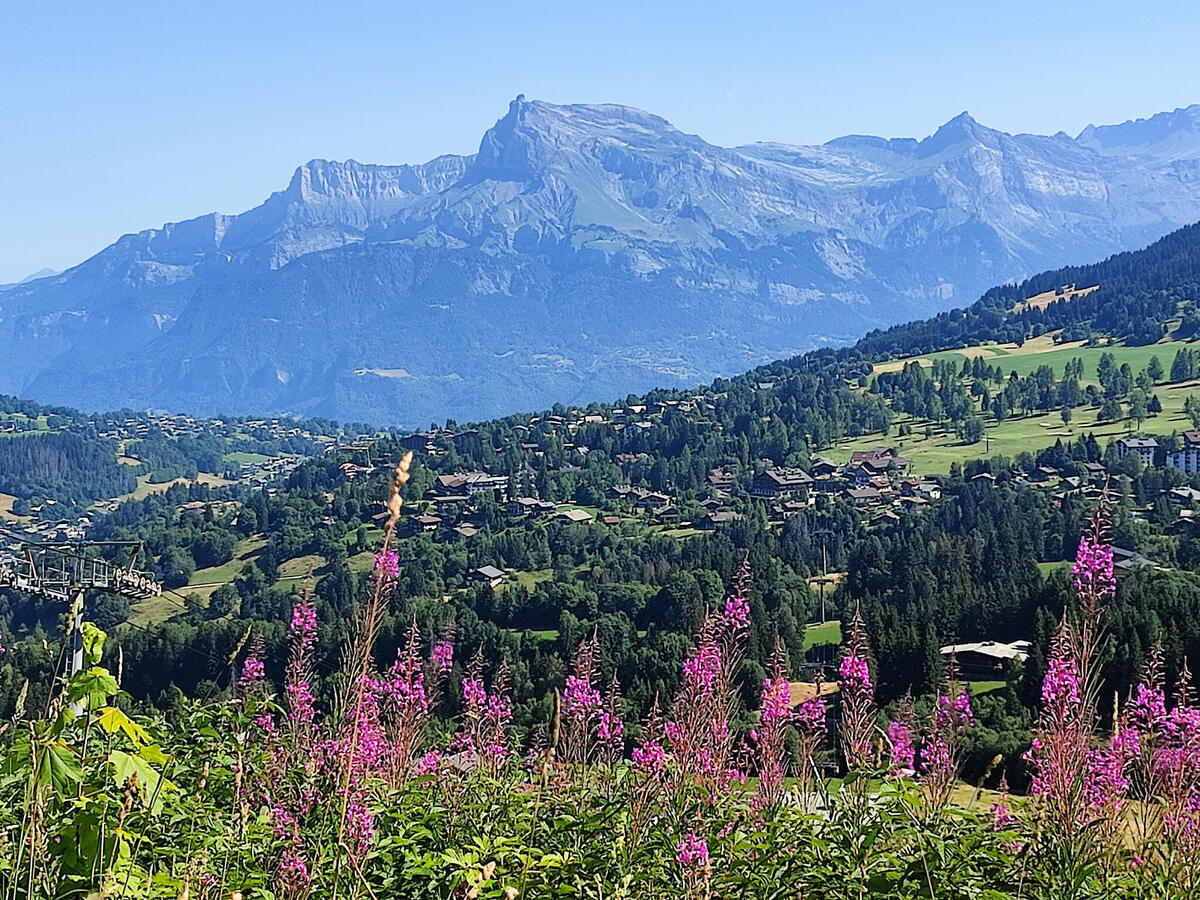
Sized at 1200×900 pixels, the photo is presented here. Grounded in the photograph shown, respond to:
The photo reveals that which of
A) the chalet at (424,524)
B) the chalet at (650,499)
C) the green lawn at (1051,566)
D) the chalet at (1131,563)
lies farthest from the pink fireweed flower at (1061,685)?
the chalet at (650,499)

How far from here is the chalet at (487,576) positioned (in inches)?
4112

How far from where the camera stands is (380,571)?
142 inches

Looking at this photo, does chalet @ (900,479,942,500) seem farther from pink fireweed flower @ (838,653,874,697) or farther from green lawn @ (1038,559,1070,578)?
pink fireweed flower @ (838,653,874,697)

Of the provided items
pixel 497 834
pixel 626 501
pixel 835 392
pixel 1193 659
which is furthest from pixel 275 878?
pixel 835 392

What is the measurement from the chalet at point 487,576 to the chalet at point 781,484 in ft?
116

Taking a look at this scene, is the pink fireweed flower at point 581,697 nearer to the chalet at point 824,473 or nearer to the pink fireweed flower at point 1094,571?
the pink fireweed flower at point 1094,571

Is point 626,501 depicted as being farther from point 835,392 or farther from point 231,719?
point 231,719

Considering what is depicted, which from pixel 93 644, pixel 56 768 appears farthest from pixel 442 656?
pixel 56 768

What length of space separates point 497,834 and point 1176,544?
86330 millimetres

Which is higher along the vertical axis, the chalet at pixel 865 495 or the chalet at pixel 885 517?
the chalet at pixel 865 495

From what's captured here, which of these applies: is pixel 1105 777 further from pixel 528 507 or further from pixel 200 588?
pixel 528 507

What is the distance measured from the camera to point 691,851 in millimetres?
5480

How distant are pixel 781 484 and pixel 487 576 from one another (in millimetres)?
42363

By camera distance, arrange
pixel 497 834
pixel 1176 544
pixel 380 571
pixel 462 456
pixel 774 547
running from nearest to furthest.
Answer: pixel 380 571, pixel 497 834, pixel 1176 544, pixel 774 547, pixel 462 456
